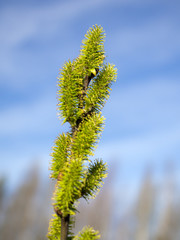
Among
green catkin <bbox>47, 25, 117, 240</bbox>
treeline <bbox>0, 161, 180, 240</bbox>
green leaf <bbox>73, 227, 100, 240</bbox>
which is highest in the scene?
treeline <bbox>0, 161, 180, 240</bbox>

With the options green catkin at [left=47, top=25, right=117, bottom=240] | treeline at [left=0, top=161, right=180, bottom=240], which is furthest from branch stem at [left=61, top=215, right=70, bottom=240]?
treeline at [left=0, top=161, right=180, bottom=240]

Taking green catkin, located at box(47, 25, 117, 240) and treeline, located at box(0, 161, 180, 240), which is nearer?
green catkin, located at box(47, 25, 117, 240)

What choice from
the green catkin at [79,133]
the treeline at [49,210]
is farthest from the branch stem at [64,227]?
the treeline at [49,210]

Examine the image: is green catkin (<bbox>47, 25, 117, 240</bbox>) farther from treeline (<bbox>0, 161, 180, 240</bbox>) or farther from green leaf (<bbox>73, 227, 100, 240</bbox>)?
treeline (<bbox>0, 161, 180, 240</bbox>)

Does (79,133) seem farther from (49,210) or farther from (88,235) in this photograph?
(49,210)

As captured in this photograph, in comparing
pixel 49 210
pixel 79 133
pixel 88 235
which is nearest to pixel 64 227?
pixel 88 235

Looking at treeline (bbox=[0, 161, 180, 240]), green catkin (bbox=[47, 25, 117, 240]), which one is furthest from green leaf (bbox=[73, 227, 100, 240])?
treeline (bbox=[0, 161, 180, 240])

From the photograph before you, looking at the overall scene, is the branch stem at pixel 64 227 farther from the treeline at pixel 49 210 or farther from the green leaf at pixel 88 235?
the treeline at pixel 49 210

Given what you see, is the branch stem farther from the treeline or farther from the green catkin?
the treeline

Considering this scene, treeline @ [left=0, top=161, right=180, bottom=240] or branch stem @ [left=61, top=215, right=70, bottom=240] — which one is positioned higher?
treeline @ [left=0, top=161, right=180, bottom=240]

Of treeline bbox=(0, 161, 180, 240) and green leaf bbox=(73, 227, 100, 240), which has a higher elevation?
treeline bbox=(0, 161, 180, 240)

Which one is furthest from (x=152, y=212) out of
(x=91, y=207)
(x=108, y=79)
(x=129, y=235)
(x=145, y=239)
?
(x=108, y=79)

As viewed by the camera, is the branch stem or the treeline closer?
the branch stem
